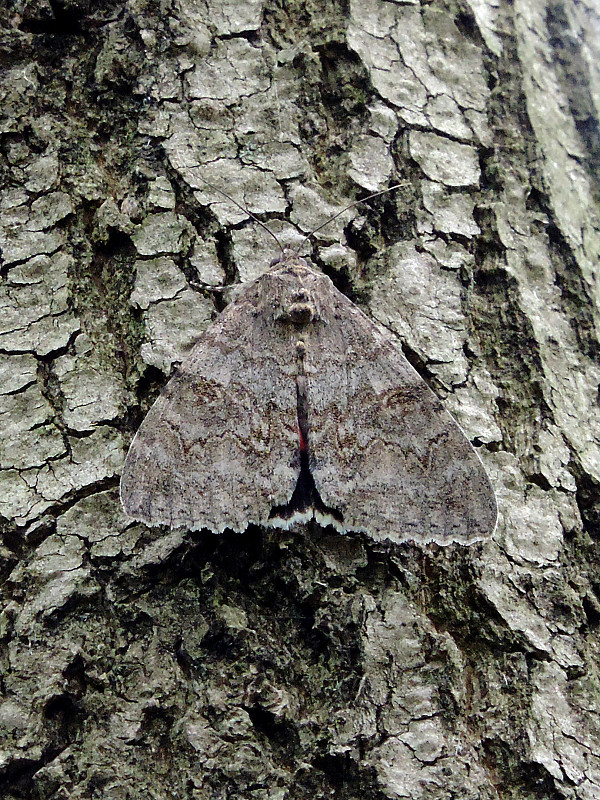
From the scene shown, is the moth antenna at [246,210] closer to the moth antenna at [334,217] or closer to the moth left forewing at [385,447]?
the moth antenna at [334,217]

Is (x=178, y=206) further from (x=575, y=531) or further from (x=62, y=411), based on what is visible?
(x=575, y=531)

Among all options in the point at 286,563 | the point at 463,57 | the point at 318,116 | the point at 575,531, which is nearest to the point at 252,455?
the point at 286,563

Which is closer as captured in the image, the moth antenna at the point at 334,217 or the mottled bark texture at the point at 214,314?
the mottled bark texture at the point at 214,314

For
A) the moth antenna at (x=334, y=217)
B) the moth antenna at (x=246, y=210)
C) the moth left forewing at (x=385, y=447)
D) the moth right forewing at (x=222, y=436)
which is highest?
the moth antenna at (x=334, y=217)

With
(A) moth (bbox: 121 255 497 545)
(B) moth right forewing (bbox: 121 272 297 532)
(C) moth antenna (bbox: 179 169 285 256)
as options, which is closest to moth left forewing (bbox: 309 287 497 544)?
(A) moth (bbox: 121 255 497 545)

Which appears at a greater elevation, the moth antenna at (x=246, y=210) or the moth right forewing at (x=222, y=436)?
the moth antenna at (x=246, y=210)

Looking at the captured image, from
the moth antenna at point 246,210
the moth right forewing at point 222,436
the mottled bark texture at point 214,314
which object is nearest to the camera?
the mottled bark texture at point 214,314

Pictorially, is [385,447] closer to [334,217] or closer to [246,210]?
[334,217]

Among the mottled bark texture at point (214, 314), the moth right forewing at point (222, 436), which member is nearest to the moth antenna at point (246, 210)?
the mottled bark texture at point (214, 314)
